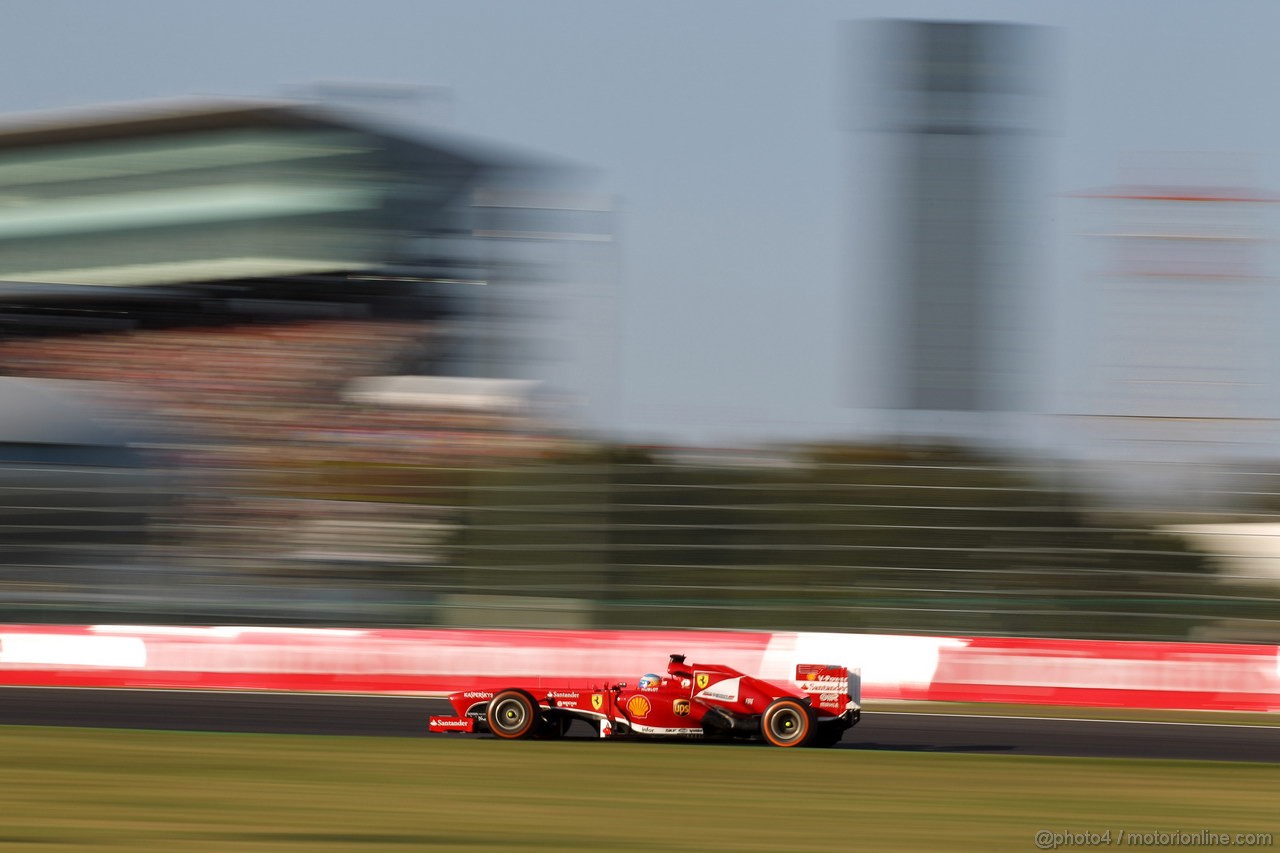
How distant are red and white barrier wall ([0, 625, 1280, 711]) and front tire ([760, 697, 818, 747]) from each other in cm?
374

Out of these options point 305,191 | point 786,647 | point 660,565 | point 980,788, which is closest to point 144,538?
point 660,565

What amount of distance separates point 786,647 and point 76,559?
23.7 feet

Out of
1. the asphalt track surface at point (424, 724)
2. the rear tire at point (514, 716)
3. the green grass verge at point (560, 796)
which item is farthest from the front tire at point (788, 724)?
the rear tire at point (514, 716)

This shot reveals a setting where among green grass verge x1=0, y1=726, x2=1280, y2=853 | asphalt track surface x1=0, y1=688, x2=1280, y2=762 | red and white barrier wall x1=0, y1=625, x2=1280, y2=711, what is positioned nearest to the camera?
green grass verge x1=0, y1=726, x2=1280, y2=853

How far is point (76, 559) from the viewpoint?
47.2ft

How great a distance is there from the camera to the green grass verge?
→ 5.56 metres

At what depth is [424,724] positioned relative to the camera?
32.3 feet

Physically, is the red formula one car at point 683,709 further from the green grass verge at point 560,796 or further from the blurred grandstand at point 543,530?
the blurred grandstand at point 543,530

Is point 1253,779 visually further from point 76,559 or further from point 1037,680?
point 76,559

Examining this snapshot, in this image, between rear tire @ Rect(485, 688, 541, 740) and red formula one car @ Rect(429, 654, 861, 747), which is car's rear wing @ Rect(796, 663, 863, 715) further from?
rear tire @ Rect(485, 688, 541, 740)

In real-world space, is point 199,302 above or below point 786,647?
above

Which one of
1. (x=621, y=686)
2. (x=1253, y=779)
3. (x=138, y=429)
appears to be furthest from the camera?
(x=138, y=429)

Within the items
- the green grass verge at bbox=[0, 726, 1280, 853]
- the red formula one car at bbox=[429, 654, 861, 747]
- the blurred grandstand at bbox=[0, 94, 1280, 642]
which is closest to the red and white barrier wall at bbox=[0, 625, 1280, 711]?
the blurred grandstand at bbox=[0, 94, 1280, 642]

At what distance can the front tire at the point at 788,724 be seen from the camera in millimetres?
8695
